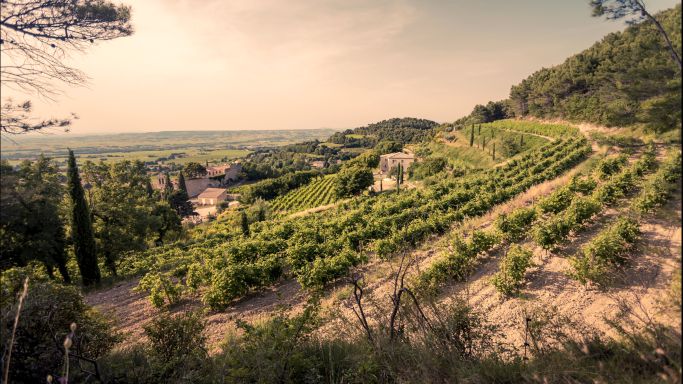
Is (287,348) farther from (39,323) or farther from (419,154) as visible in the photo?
(419,154)

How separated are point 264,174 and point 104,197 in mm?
81412

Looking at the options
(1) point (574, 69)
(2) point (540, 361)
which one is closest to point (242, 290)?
(2) point (540, 361)

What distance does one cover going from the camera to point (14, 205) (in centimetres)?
545

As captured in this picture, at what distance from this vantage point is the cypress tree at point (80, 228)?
50.9 feet

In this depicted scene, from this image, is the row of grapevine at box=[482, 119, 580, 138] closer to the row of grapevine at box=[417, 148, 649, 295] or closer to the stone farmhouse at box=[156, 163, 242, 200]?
the row of grapevine at box=[417, 148, 649, 295]

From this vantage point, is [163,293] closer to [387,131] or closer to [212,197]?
[212,197]

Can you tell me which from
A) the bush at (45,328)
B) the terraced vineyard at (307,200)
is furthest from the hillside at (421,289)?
the terraced vineyard at (307,200)

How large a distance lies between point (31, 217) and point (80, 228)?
8461mm

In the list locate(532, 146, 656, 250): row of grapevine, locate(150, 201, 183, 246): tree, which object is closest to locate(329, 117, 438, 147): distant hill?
locate(150, 201, 183, 246): tree

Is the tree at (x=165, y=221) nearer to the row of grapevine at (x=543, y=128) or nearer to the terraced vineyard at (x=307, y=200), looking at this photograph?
the terraced vineyard at (x=307, y=200)

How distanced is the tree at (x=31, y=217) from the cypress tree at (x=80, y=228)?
718mm

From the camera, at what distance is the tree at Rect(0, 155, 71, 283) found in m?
5.47

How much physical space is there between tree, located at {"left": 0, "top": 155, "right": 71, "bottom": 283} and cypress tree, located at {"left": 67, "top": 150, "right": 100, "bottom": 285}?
28.3 inches

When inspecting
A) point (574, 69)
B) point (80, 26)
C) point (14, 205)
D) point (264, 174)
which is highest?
point (574, 69)
